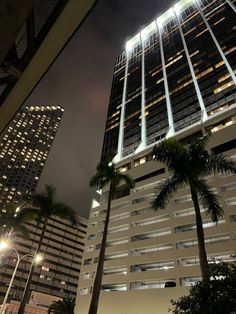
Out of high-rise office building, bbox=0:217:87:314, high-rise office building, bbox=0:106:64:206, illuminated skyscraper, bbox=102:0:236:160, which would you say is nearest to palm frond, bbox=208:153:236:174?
illuminated skyscraper, bbox=102:0:236:160

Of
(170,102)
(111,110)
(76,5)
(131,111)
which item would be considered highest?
(111,110)

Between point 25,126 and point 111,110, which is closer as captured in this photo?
point 111,110

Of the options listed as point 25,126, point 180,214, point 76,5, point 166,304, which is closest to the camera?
point 76,5

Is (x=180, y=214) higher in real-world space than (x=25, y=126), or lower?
lower

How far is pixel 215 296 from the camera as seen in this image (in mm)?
12312

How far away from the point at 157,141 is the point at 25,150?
121 meters

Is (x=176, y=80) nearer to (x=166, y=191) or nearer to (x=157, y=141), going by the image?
(x=157, y=141)

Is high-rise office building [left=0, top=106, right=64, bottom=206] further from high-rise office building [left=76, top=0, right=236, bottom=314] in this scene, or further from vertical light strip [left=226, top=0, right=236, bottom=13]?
vertical light strip [left=226, top=0, right=236, bottom=13]

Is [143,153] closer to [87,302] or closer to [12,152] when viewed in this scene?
[87,302]

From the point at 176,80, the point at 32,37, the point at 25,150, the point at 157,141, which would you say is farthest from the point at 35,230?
the point at 32,37

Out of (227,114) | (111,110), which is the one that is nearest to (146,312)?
(227,114)

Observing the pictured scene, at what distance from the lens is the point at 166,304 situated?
34.1 meters

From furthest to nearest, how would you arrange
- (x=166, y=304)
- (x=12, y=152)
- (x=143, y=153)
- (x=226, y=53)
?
(x=12, y=152) < (x=226, y=53) < (x=143, y=153) < (x=166, y=304)

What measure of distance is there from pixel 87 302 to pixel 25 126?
14916 cm
